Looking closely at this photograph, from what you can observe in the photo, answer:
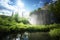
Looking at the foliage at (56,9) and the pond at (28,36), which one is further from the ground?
the foliage at (56,9)

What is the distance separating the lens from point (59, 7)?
121 inches

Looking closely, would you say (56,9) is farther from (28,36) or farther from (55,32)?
(28,36)

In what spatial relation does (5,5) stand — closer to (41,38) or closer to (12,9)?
(12,9)

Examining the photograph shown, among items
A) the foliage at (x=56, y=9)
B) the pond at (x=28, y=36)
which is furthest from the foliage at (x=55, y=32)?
the foliage at (x=56, y=9)

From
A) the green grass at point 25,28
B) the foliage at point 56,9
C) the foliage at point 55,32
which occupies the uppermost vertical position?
the foliage at point 56,9

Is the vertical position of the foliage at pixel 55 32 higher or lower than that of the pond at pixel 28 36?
higher

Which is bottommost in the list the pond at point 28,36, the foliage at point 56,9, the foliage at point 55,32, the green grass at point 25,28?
the pond at point 28,36

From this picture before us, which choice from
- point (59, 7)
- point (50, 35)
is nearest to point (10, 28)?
point (50, 35)

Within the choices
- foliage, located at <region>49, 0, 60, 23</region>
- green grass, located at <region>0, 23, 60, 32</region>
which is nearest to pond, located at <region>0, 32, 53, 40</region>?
green grass, located at <region>0, 23, 60, 32</region>

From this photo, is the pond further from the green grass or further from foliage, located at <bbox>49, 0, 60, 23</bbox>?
foliage, located at <bbox>49, 0, 60, 23</bbox>

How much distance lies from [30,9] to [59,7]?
0.56 m

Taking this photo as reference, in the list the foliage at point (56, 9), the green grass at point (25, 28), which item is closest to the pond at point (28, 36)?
the green grass at point (25, 28)

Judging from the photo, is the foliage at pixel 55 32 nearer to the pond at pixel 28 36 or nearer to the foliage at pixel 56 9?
the pond at pixel 28 36

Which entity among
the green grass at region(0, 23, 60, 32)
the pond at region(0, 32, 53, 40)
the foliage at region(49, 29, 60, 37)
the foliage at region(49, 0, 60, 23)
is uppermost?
the foliage at region(49, 0, 60, 23)
